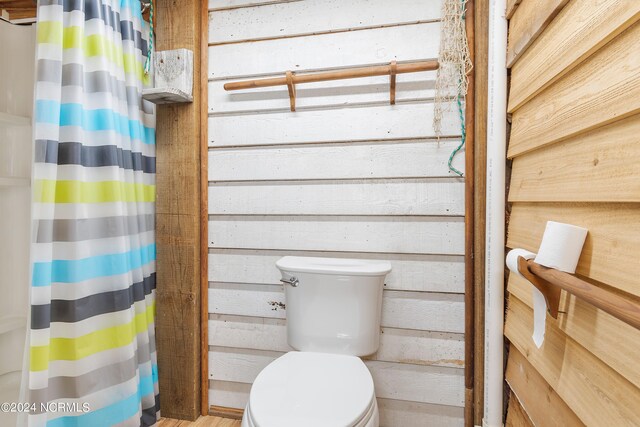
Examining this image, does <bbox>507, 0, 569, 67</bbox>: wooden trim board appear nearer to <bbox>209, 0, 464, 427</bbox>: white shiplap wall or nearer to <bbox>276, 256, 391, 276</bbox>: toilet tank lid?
<bbox>209, 0, 464, 427</bbox>: white shiplap wall

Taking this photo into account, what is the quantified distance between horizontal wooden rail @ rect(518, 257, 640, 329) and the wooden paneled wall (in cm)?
4

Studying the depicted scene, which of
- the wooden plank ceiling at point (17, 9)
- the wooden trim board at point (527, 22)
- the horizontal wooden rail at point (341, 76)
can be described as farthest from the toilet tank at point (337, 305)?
the wooden plank ceiling at point (17, 9)

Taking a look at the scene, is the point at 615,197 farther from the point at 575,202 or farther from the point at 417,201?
the point at 417,201

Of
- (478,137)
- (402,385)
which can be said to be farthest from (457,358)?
(478,137)

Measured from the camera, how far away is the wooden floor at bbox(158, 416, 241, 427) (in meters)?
1.58

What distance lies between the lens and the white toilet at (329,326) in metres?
1.11

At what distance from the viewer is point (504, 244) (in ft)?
3.93

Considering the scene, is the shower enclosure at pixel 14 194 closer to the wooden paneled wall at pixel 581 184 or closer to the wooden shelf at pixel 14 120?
the wooden shelf at pixel 14 120

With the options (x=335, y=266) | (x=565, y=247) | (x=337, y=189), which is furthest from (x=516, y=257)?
(x=337, y=189)

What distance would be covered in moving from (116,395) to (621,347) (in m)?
1.58

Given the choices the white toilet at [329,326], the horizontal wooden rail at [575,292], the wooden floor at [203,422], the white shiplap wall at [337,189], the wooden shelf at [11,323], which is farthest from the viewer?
the wooden floor at [203,422]

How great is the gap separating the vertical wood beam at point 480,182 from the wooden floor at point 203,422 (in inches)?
42.9

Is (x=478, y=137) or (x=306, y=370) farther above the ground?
(x=478, y=137)

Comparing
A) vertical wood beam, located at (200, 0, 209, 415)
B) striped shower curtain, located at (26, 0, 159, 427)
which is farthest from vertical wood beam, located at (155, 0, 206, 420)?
striped shower curtain, located at (26, 0, 159, 427)
